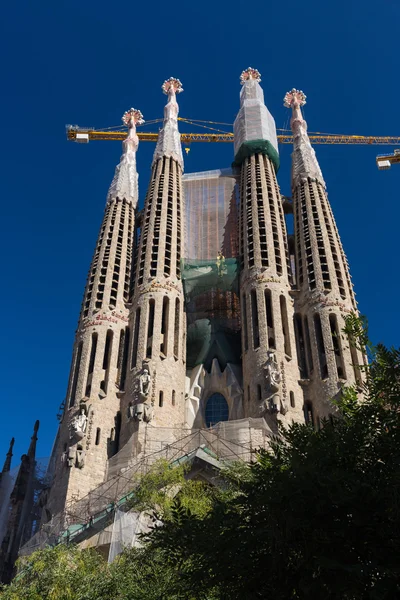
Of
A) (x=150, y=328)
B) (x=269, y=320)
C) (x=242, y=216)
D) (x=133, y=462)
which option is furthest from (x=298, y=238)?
(x=133, y=462)

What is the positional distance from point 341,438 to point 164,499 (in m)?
11.4

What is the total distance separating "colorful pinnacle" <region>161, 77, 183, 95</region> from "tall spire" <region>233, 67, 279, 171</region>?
21.8 feet

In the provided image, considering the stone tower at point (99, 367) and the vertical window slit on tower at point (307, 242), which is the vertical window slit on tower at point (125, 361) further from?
the vertical window slit on tower at point (307, 242)

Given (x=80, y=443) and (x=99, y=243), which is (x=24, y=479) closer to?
(x=80, y=443)

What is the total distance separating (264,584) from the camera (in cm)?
880

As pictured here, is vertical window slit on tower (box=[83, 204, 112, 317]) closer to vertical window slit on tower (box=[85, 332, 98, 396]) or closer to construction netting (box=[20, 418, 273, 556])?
vertical window slit on tower (box=[85, 332, 98, 396])

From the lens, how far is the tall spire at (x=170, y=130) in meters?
45.1

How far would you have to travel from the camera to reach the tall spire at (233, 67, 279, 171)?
44.1 metres

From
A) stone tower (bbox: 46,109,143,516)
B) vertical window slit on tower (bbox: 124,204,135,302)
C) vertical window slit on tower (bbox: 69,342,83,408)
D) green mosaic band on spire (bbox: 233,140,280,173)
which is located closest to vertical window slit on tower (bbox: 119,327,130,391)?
stone tower (bbox: 46,109,143,516)

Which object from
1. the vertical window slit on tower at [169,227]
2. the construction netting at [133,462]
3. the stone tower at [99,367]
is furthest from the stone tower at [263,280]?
the stone tower at [99,367]

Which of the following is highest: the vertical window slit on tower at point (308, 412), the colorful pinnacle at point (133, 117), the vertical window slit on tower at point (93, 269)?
the colorful pinnacle at point (133, 117)

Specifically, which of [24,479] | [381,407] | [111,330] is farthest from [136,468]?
[381,407]

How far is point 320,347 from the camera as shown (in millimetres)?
32125

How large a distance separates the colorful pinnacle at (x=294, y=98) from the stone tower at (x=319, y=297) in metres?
9.29
